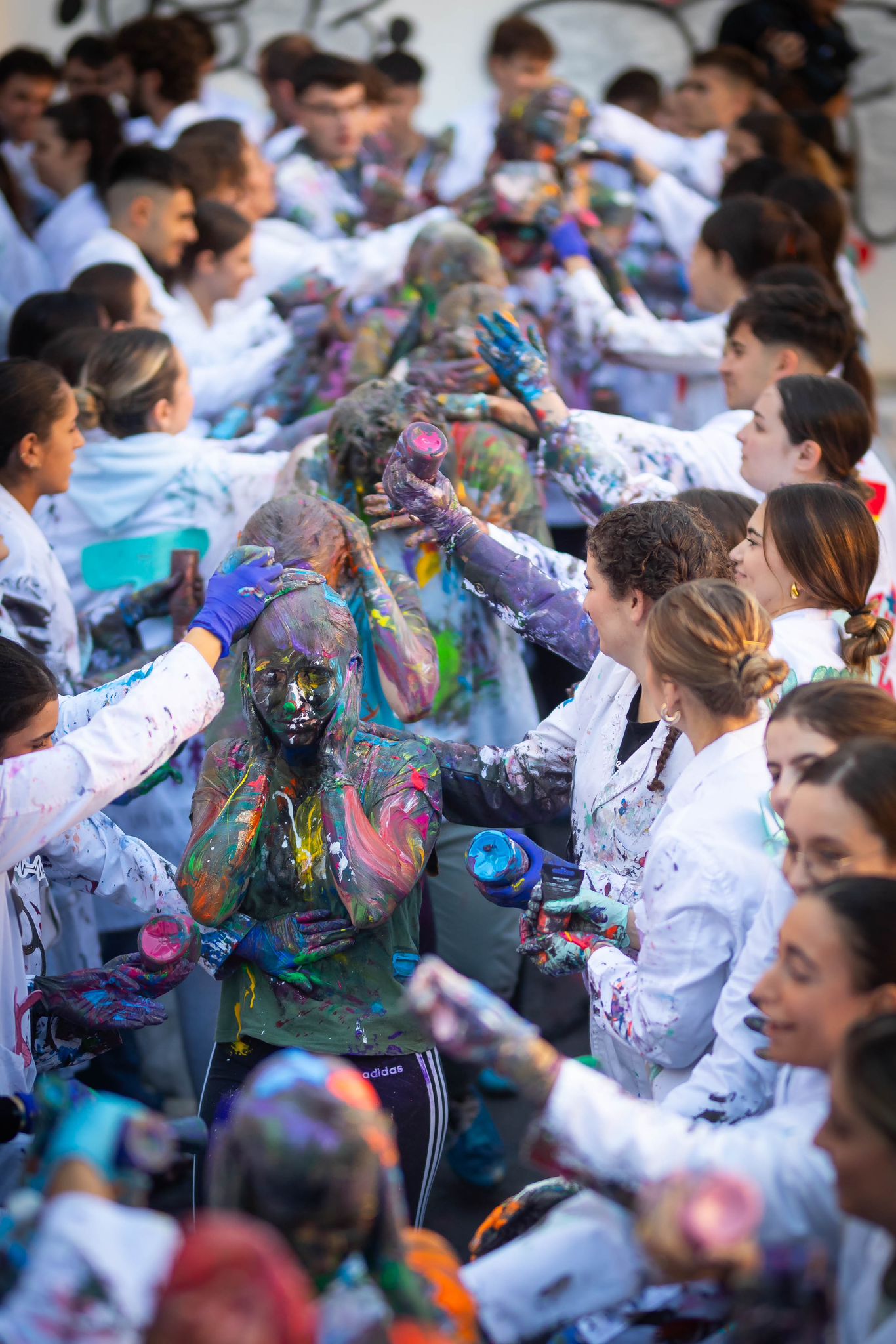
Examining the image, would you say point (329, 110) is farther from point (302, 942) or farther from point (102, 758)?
point (302, 942)

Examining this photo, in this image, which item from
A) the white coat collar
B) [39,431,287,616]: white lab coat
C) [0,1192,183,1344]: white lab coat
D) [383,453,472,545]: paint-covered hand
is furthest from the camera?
[39,431,287,616]: white lab coat

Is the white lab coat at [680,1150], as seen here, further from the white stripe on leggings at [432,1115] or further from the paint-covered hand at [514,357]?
the paint-covered hand at [514,357]

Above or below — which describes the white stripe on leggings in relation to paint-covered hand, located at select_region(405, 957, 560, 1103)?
below

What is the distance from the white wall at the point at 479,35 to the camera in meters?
8.79

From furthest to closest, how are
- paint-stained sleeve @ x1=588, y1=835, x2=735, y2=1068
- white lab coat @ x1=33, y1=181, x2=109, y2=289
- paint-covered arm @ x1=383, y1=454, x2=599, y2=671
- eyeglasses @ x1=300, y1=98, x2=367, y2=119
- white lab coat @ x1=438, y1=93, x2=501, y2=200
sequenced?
white lab coat @ x1=438, y1=93, x2=501, y2=200, eyeglasses @ x1=300, y1=98, x2=367, y2=119, white lab coat @ x1=33, y1=181, x2=109, y2=289, paint-covered arm @ x1=383, y1=454, x2=599, y2=671, paint-stained sleeve @ x1=588, y1=835, x2=735, y2=1068

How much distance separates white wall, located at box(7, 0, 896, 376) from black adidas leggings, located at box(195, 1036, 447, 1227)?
779cm

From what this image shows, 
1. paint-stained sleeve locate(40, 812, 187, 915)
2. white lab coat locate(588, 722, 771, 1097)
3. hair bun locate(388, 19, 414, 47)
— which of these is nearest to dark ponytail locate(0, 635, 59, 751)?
paint-stained sleeve locate(40, 812, 187, 915)

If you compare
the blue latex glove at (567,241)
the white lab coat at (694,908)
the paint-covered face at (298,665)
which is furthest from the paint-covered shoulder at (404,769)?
the blue latex glove at (567,241)

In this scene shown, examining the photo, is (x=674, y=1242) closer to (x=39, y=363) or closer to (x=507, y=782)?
(x=507, y=782)

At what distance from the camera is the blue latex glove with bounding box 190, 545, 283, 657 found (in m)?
2.13

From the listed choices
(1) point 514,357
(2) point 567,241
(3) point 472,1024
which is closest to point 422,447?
(1) point 514,357

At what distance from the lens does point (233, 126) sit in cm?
580

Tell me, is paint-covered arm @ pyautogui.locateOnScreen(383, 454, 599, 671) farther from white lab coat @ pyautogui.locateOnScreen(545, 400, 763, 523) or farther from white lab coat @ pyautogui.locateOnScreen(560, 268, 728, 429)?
white lab coat @ pyautogui.locateOnScreen(560, 268, 728, 429)

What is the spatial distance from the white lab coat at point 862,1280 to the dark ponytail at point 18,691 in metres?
1.47
